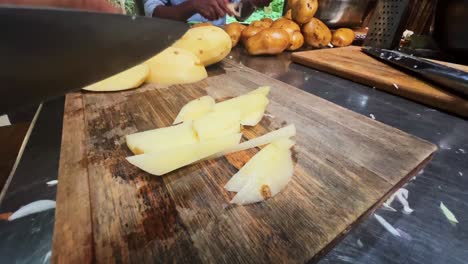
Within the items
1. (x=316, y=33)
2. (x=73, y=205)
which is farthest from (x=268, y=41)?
(x=73, y=205)

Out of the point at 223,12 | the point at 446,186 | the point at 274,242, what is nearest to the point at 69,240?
the point at 274,242

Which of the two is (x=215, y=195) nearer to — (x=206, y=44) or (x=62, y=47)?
(x=62, y=47)

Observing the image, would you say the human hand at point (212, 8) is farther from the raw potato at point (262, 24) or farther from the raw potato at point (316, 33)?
the raw potato at point (316, 33)

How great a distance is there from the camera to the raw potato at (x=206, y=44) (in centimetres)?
82

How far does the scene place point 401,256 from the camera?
0.31 meters

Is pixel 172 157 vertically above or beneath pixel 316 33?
beneath

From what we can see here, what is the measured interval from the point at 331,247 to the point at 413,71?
2.28 feet

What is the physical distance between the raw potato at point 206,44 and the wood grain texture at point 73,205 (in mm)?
429

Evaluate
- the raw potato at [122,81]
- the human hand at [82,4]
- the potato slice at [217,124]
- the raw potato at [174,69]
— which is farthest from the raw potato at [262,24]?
the human hand at [82,4]

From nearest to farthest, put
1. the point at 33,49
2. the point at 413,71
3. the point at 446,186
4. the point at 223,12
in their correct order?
1. the point at 33,49
2. the point at 446,186
3. the point at 413,71
4. the point at 223,12

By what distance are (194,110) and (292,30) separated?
2.42 ft

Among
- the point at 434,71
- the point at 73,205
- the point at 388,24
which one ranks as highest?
the point at 388,24

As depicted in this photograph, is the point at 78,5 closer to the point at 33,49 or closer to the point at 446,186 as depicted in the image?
the point at 33,49

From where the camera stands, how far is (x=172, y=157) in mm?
398
